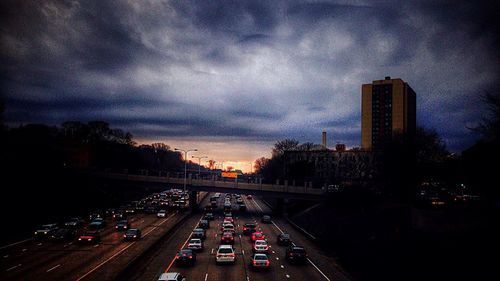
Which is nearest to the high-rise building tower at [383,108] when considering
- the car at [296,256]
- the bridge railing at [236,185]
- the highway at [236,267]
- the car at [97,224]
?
the bridge railing at [236,185]

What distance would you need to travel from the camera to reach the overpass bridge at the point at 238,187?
250 feet

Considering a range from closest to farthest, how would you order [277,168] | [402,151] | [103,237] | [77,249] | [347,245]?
[77,249] → [347,245] → [103,237] → [402,151] → [277,168]

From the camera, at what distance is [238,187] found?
81.4 meters

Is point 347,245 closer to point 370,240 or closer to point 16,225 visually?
point 370,240

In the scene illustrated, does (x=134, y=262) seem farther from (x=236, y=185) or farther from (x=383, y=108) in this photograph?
(x=383, y=108)


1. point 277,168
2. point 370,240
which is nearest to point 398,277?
point 370,240

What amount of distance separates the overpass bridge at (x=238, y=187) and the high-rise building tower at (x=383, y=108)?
312 ft

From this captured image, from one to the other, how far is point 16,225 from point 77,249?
60.0 feet

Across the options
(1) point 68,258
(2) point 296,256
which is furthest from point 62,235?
(2) point 296,256

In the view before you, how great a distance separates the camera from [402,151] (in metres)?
55.9

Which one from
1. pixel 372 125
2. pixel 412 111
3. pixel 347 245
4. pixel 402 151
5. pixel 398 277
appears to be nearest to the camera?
pixel 398 277

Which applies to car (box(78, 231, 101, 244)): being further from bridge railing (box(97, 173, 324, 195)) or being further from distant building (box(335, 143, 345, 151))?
distant building (box(335, 143, 345, 151))

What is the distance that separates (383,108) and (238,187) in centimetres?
10794

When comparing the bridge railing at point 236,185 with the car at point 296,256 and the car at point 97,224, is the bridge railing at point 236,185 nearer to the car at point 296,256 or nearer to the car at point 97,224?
the car at point 97,224
